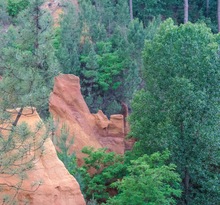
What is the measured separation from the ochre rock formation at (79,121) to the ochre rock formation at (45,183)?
696 centimetres

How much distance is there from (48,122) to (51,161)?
1.53 meters

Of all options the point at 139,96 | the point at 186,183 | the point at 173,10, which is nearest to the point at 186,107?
the point at 139,96

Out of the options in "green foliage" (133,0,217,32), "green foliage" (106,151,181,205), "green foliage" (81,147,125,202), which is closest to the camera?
"green foliage" (106,151,181,205)

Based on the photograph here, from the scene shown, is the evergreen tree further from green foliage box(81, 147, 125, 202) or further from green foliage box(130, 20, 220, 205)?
green foliage box(130, 20, 220, 205)

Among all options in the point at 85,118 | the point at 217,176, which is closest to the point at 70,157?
the point at 85,118

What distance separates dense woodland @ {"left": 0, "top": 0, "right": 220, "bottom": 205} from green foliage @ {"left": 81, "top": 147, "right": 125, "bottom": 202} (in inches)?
1.7

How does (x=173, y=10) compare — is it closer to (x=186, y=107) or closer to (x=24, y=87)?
(x=186, y=107)

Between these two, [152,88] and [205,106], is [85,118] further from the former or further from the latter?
[205,106]

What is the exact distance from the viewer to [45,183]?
41.1 ft

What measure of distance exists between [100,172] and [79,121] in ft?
9.47

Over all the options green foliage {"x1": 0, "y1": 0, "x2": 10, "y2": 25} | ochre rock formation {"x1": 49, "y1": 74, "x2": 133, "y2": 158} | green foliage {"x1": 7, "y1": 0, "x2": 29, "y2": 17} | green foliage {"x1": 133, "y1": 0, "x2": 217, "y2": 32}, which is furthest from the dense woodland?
green foliage {"x1": 133, "y1": 0, "x2": 217, "y2": 32}

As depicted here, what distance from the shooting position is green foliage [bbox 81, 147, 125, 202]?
62.8 ft

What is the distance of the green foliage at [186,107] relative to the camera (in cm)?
1875

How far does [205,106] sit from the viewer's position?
737 inches
